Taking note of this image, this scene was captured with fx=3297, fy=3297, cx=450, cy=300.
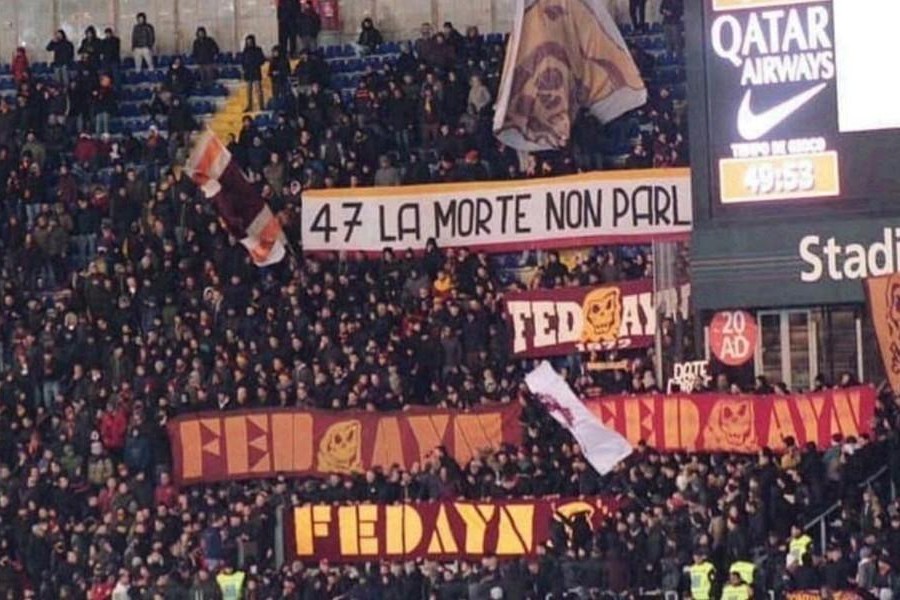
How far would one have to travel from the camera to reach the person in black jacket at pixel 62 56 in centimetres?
4928

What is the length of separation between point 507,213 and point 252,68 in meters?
6.52

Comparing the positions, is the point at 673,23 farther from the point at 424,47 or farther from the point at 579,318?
the point at 579,318

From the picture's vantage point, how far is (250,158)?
148ft

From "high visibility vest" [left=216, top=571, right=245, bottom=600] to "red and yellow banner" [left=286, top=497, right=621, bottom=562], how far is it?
0.97m

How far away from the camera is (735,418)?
37.2m

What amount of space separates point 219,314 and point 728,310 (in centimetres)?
947

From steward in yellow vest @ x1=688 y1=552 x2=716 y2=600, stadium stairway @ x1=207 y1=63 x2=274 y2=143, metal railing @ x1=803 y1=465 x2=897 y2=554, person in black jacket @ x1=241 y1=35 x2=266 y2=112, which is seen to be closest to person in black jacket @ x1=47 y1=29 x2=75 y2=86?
stadium stairway @ x1=207 y1=63 x2=274 y2=143

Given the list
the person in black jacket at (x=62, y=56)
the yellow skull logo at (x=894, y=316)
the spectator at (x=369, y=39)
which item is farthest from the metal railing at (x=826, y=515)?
the person in black jacket at (x=62, y=56)

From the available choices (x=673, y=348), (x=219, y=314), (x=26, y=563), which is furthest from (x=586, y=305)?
(x=26, y=563)

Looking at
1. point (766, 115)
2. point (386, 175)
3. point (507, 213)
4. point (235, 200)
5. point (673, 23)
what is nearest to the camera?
point (766, 115)

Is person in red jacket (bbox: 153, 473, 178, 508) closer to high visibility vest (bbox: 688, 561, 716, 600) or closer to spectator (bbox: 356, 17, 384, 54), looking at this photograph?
high visibility vest (bbox: 688, 561, 716, 600)

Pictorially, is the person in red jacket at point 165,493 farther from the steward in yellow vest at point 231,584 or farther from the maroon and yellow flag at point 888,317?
the maroon and yellow flag at point 888,317

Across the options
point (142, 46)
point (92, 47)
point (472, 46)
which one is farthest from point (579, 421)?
point (142, 46)

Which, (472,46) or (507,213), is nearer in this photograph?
(507,213)
